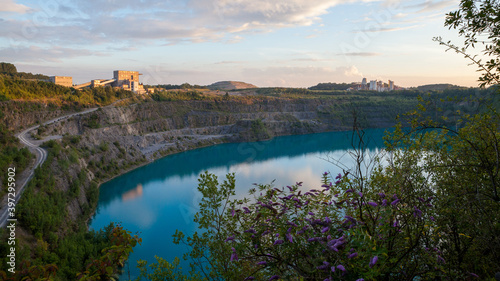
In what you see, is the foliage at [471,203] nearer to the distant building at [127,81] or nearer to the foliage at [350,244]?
the foliage at [350,244]

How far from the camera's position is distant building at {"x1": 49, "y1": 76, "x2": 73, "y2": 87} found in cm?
4381

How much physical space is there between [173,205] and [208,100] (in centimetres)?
3495

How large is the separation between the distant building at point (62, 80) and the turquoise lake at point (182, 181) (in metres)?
19.8

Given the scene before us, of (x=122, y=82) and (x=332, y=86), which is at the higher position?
(x=332, y=86)

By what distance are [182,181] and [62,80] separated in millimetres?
27954

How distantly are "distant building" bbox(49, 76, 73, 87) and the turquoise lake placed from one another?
65.0ft

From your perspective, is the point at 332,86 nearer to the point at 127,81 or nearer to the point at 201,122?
the point at 201,122

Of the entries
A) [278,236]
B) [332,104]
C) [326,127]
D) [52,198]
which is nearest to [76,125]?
[52,198]

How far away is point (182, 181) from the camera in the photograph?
28062 millimetres

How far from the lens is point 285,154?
41000 mm

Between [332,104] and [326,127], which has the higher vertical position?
[332,104]

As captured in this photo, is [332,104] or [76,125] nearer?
[76,125]

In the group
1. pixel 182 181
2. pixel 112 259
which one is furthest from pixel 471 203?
pixel 182 181

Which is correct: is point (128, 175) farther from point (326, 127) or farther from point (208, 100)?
point (326, 127)
